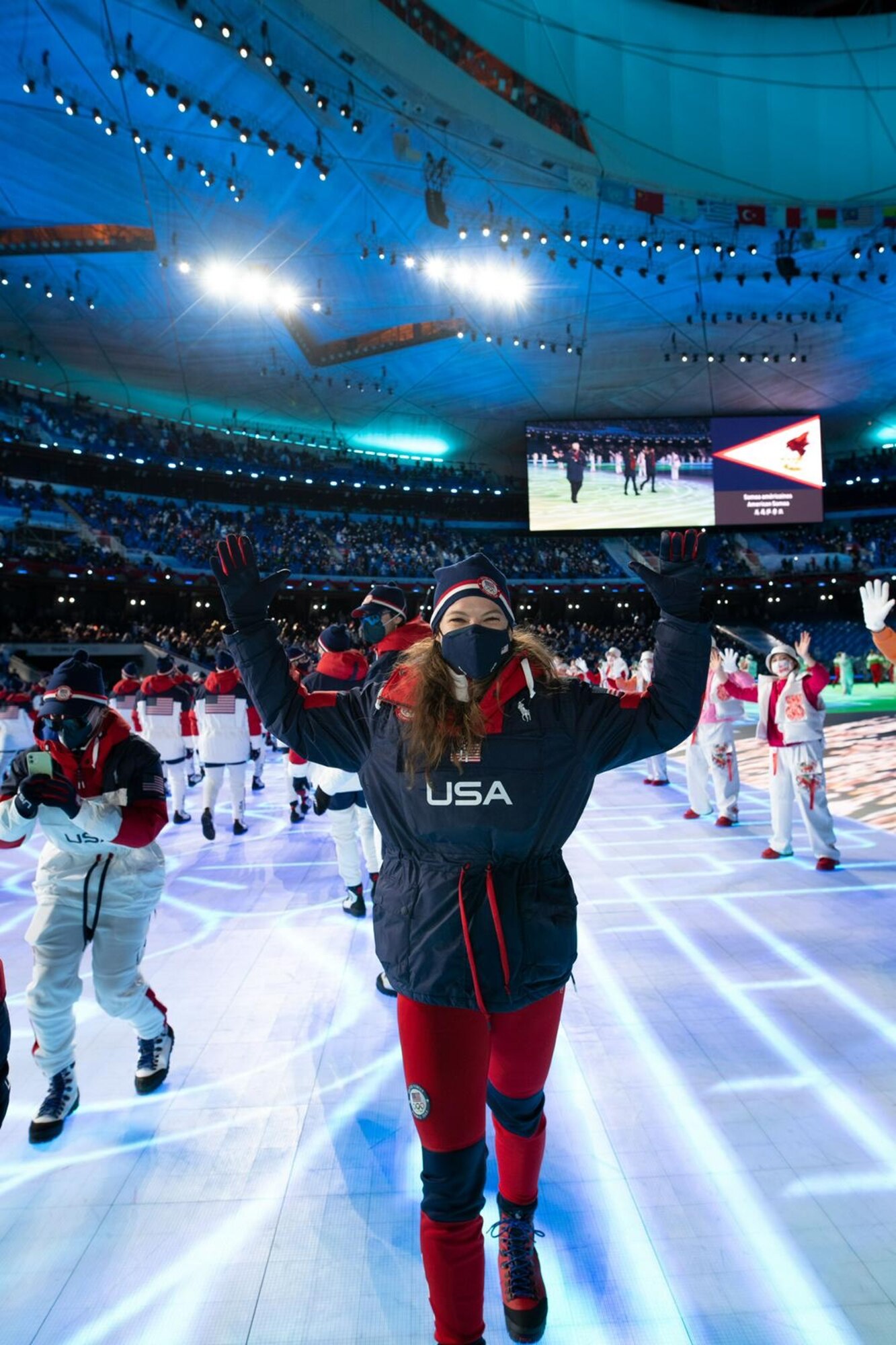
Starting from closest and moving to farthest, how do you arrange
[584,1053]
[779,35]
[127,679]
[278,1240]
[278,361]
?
[278,1240] → [584,1053] → [127,679] → [779,35] → [278,361]

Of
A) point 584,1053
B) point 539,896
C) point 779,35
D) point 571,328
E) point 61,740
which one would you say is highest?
point 779,35

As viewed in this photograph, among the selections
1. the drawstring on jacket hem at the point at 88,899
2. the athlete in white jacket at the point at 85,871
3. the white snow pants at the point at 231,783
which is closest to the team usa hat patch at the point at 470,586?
the athlete in white jacket at the point at 85,871

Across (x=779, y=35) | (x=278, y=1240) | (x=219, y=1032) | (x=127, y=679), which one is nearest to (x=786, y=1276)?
(x=278, y=1240)

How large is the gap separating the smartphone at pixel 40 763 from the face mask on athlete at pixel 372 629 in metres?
2.23

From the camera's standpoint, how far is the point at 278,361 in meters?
25.2

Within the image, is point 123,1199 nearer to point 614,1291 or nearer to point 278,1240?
point 278,1240

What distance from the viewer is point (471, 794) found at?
5.97 feet

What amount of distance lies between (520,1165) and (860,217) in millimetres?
23143

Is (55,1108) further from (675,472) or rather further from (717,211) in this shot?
(675,472)

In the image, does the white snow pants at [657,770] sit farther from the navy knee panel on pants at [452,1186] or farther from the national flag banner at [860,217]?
the national flag banner at [860,217]

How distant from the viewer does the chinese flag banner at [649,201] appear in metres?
16.9

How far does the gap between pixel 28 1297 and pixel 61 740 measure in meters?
1.81

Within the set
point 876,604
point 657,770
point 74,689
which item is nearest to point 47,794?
point 74,689

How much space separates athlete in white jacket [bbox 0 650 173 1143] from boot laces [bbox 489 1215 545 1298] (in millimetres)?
1761
